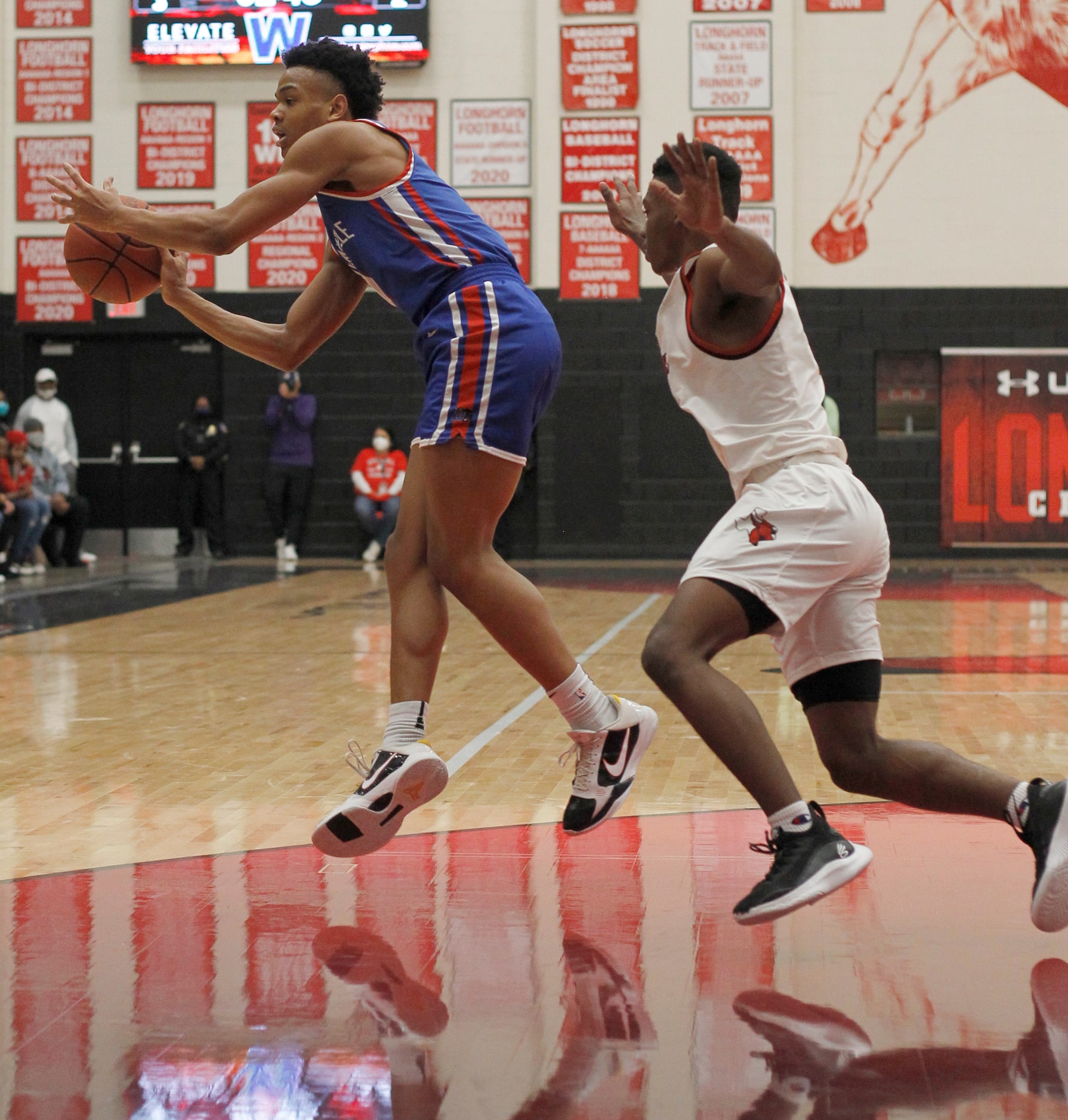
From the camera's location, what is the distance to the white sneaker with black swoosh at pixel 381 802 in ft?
10.2

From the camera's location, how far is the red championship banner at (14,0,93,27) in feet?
53.5

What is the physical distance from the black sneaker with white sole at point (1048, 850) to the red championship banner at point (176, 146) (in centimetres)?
1477

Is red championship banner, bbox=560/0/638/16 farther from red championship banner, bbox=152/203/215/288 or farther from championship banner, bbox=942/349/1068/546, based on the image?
championship banner, bbox=942/349/1068/546

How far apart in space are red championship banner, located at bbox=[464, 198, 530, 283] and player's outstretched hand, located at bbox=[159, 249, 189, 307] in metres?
12.4

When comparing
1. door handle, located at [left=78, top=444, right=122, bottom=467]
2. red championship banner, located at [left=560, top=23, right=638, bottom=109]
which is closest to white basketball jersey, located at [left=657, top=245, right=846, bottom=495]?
red championship banner, located at [left=560, top=23, right=638, bottom=109]

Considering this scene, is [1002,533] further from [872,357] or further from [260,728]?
[260,728]

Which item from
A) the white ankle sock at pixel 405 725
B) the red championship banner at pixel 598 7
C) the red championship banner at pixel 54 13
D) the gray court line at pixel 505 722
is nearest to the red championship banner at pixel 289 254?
the red championship banner at pixel 54 13

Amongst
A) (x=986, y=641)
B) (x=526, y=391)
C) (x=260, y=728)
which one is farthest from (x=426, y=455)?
(x=986, y=641)

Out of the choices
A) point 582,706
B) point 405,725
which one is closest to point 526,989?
point 405,725

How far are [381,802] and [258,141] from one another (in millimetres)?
14178

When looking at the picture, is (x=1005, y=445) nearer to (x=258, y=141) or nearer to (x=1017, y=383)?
(x=1017, y=383)

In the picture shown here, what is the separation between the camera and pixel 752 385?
9.42 ft

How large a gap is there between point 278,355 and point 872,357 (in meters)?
13.1

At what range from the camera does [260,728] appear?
5637mm
